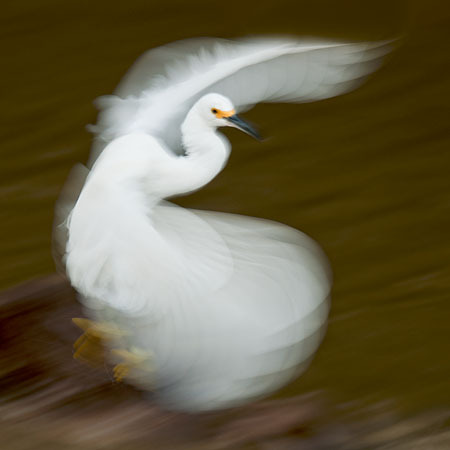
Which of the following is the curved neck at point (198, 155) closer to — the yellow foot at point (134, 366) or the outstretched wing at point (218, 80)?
the outstretched wing at point (218, 80)

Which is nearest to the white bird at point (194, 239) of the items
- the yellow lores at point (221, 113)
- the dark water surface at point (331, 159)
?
the yellow lores at point (221, 113)

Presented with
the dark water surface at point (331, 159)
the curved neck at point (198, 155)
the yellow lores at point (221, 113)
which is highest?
the yellow lores at point (221, 113)

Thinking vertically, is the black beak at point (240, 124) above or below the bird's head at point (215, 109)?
below

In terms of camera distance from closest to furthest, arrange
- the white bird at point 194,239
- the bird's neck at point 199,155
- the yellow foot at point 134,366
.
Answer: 1. the white bird at point 194,239
2. the bird's neck at point 199,155
3. the yellow foot at point 134,366

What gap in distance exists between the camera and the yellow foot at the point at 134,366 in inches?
88.8

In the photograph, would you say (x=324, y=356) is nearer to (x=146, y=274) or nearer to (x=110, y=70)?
(x=146, y=274)

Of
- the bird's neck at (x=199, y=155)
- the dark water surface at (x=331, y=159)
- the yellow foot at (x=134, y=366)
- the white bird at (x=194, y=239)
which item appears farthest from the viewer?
the dark water surface at (x=331, y=159)

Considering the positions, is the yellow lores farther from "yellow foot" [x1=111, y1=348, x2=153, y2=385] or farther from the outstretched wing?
"yellow foot" [x1=111, y1=348, x2=153, y2=385]

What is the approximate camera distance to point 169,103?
2127 millimetres

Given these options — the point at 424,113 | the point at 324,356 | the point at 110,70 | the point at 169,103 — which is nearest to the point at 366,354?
the point at 324,356

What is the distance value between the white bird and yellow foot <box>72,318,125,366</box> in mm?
54

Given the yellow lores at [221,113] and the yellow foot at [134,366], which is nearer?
the yellow lores at [221,113]

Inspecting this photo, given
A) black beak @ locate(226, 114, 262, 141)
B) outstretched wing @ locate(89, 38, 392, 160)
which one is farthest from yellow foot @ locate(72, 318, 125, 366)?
black beak @ locate(226, 114, 262, 141)

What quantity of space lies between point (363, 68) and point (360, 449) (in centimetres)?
75
